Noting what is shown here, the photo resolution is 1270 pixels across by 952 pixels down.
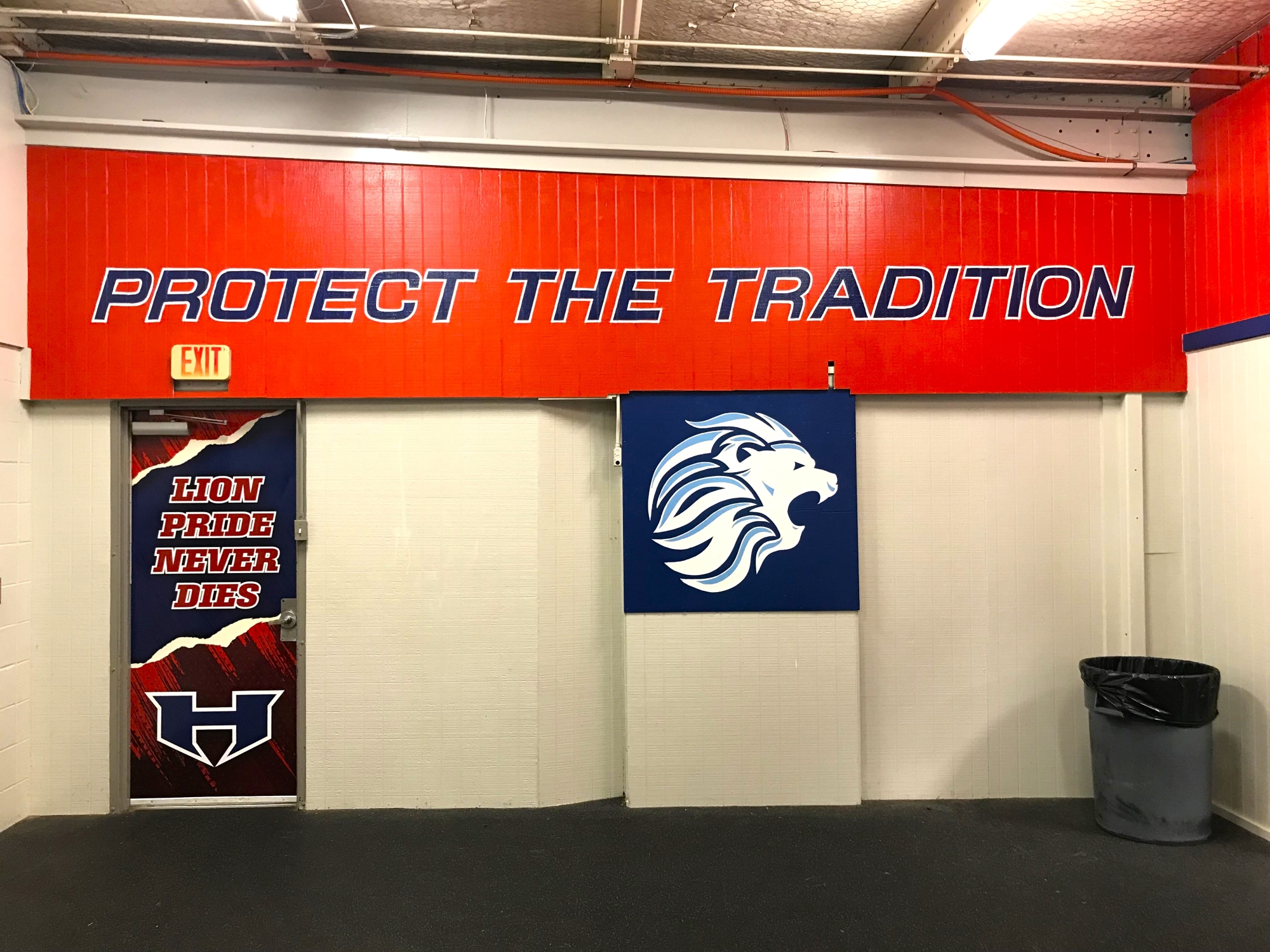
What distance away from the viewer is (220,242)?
3.74 meters

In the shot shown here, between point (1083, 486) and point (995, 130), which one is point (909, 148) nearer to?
point (995, 130)

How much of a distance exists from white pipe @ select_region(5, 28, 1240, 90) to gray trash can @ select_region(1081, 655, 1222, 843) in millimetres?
2774

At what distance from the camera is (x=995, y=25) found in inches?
126

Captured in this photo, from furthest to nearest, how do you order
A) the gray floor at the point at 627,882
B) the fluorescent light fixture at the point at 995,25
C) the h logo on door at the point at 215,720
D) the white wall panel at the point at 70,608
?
the h logo on door at the point at 215,720 < the white wall panel at the point at 70,608 < the fluorescent light fixture at the point at 995,25 < the gray floor at the point at 627,882

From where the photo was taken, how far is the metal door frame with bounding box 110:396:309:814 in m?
3.74

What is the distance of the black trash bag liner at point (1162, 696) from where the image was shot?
3344 mm

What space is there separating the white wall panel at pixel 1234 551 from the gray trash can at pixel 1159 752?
291mm

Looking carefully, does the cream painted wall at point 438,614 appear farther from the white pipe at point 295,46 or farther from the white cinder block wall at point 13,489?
the white pipe at point 295,46

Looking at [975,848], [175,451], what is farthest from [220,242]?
[975,848]

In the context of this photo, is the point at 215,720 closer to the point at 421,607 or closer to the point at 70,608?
the point at 70,608

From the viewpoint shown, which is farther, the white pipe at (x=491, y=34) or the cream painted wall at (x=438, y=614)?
the cream painted wall at (x=438, y=614)

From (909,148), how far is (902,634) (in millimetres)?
2529

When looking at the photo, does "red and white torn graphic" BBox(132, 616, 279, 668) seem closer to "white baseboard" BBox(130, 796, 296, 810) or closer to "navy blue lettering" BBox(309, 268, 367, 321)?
"white baseboard" BBox(130, 796, 296, 810)

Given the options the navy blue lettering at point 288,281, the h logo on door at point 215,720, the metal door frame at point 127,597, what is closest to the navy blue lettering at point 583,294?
the navy blue lettering at point 288,281
